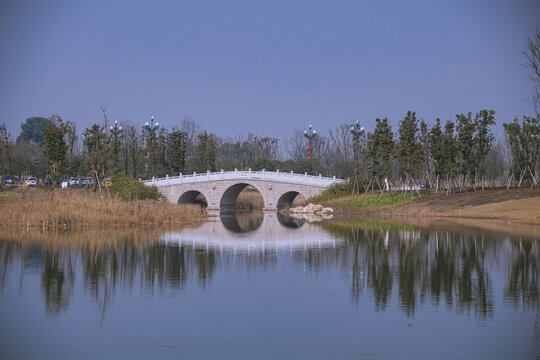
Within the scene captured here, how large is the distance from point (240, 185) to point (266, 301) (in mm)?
43956

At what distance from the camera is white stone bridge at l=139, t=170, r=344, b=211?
157ft

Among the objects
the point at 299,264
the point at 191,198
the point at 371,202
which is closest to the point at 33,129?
the point at 191,198

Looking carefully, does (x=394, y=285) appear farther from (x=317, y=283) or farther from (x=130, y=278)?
(x=130, y=278)

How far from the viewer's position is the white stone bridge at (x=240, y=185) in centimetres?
4778

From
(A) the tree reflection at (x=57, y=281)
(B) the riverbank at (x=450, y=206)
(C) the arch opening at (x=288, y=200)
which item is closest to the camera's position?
(A) the tree reflection at (x=57, y=281)

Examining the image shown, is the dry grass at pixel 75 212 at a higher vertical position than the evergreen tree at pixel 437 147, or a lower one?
lower

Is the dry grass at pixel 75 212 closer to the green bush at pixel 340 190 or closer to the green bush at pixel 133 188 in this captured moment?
the green bush at pixel 133 188

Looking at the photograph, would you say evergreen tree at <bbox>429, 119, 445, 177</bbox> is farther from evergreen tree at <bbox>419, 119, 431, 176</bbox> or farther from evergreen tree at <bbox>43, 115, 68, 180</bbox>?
evergreen tree at <bbox>43, 115, 68, 180</bbox>

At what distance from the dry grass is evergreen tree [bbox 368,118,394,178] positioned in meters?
20.9

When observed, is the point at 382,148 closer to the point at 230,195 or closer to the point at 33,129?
the point at 230,195

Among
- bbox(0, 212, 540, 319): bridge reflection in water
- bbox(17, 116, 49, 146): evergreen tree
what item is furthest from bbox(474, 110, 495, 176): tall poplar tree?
bbox(17, 116, 49, 146): evergreen tree

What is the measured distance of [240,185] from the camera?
178ft

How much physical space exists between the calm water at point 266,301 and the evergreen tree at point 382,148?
2482 centimetres

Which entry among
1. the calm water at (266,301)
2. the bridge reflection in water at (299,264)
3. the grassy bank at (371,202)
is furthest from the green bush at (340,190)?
the calm water at (266,301)
